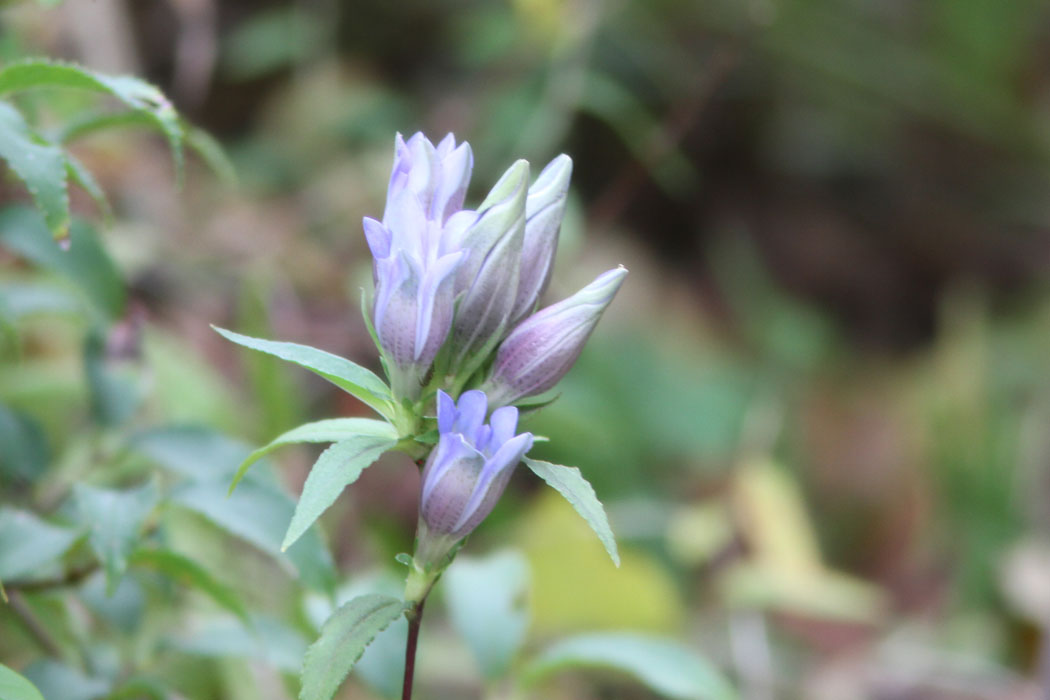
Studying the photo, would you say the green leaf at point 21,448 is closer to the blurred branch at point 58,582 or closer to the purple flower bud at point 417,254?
the blurred branch at point 58,582

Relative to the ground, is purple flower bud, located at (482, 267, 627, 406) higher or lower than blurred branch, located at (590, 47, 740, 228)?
lower

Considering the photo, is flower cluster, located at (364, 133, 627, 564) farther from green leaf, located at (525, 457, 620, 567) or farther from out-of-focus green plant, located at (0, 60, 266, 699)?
out-of-focus green plant, located at (0, 60, 266, 699)

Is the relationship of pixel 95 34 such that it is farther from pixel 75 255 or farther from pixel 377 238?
pixel 377 238

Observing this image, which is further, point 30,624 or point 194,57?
point 194,57

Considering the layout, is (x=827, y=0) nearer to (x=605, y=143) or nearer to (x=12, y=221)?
(x=605, y=143)

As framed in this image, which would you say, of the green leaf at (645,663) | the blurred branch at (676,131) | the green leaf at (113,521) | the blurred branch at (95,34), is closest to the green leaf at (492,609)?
the green leaf at (645,663)

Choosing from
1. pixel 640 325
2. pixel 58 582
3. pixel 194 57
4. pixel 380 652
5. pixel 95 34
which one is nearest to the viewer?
pixel 58 582

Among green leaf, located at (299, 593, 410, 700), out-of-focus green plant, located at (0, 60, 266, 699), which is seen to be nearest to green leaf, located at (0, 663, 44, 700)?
out-of-focus green plant, located at (0, 60, 266, 699)

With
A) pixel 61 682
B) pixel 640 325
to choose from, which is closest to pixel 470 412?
pixel 61 682
